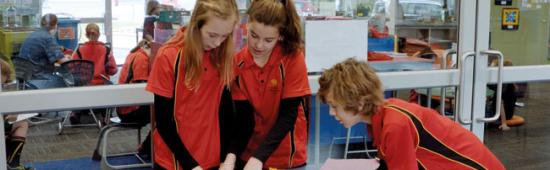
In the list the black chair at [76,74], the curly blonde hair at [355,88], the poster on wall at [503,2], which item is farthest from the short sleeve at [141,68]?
the poster on wall at [503,2]

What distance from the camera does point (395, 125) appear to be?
1931mm

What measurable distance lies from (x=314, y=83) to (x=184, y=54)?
942 millimetres

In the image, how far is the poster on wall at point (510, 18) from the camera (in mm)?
3322

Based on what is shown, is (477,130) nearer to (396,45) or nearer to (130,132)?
(396,45)

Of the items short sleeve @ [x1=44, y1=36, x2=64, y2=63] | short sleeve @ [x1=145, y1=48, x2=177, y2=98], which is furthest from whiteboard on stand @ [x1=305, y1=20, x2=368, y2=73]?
short sleeve @ [x1=44, y1=36, x2=64, y2=63]

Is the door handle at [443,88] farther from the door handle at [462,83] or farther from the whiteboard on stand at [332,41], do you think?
the whiteboard on stand at [332,41]

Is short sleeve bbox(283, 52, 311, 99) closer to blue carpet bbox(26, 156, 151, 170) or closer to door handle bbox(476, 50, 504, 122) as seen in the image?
blue carpet bbox(26, 156, 151, 170)

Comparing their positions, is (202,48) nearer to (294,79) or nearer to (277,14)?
(277,14)

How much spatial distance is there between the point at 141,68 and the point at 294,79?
2.20 feet

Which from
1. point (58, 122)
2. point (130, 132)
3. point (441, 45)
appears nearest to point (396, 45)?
point (441, 45)

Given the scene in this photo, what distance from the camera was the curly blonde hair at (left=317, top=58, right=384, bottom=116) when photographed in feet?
6.44

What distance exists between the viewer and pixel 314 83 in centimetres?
287

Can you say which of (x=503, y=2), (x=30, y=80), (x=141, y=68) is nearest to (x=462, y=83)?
(x=503, y=2)

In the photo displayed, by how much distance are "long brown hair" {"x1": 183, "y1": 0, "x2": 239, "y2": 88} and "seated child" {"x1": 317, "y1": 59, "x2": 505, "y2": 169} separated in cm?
33
